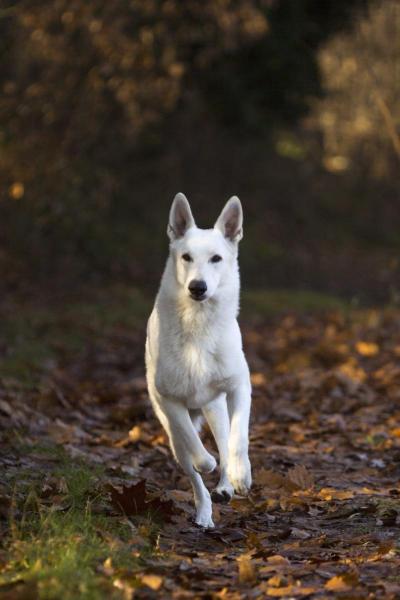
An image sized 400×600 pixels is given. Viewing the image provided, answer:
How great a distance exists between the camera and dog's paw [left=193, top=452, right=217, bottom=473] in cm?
541

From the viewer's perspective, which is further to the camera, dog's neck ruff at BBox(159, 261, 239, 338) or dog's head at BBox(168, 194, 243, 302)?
dog's neck ruff at BBox(159, 261, 239, 338)

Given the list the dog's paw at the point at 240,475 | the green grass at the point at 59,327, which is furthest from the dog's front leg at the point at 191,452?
the green grass at the point at 59,327

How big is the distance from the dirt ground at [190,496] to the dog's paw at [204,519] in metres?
0.07

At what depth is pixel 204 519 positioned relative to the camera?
550 cm

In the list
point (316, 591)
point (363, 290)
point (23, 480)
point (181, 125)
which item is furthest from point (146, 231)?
point (316, 591)

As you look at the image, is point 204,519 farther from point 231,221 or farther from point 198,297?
point 231,221

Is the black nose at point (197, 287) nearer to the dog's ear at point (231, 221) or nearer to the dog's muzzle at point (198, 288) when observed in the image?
the dog's muzzle at point (198, 288)

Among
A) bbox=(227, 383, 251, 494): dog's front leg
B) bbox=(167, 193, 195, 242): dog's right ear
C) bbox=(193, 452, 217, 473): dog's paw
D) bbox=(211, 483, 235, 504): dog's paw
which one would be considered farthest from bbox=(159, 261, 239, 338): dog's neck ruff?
bbox=(211, 483, 235, 504): dog's paw

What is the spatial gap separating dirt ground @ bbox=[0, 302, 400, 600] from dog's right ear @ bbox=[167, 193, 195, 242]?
1517 mm

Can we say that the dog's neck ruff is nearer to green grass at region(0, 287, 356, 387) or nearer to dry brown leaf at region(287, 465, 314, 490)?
dry brown leaf at region(287, 465, 314, 490)

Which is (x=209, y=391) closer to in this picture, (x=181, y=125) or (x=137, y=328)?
(x=137, y=328)

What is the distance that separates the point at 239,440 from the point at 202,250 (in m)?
1.11

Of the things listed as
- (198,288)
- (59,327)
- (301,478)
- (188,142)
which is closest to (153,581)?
(198,288)

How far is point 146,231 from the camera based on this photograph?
74.5 feet
